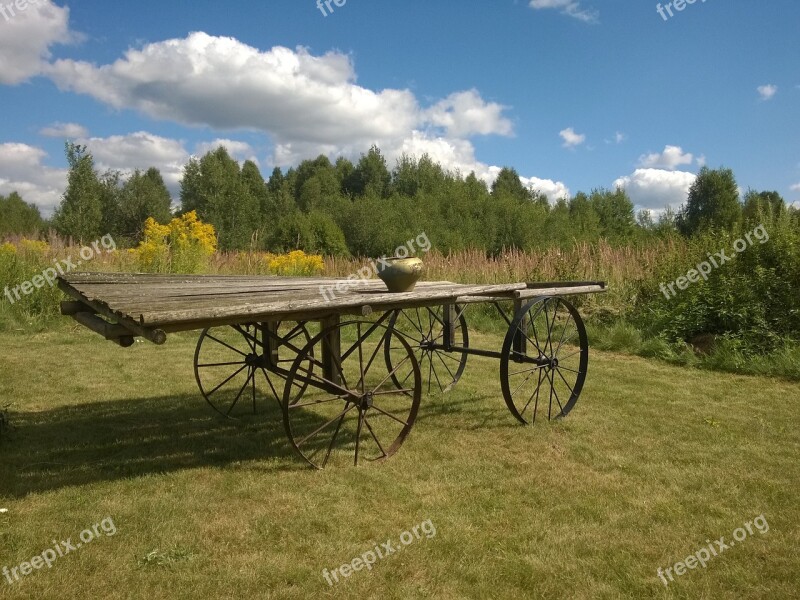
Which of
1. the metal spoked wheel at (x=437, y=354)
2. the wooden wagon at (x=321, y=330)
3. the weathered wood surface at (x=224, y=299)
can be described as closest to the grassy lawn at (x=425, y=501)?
the wooden wagon at (x=321, y=330)

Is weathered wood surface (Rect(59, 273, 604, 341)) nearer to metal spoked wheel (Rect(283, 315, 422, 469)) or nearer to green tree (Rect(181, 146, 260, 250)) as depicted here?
metal spoked wheel (Rect(283, 315, 422, 469))

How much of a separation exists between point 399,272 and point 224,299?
1.24 metres

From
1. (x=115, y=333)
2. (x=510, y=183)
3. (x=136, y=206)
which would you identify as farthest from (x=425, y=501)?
(x=510, y=183)

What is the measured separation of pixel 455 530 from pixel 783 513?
1.81 metres

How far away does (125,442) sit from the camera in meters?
4.44

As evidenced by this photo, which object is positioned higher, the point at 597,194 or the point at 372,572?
the point at 597,194

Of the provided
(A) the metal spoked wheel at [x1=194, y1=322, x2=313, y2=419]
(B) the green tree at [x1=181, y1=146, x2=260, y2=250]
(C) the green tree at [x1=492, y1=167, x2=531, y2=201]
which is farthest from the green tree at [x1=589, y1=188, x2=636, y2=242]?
(A) the metal spoked wheel at [x1=194, y1=322, x2=313, y2=419]

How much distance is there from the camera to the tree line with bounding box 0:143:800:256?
25766 millimetres

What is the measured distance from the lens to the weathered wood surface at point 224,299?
2.91 meters

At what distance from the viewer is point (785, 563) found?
2.70 metres

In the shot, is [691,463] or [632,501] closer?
[632,501]

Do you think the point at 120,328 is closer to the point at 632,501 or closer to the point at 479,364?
the point at 632,501

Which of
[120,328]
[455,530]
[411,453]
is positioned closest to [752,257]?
[411,453]

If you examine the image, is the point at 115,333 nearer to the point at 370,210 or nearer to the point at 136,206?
the point at 370,210
